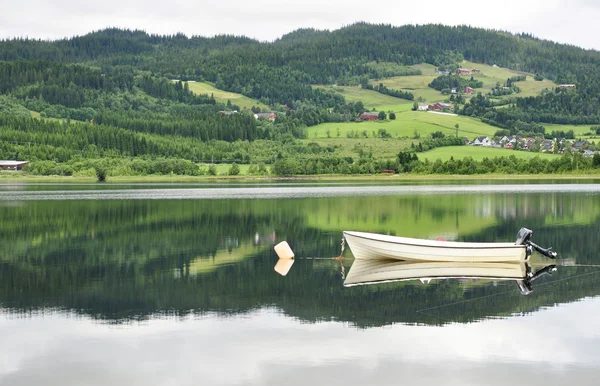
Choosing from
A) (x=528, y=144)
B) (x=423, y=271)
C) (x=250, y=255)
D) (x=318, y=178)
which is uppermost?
(x=528, y=144)

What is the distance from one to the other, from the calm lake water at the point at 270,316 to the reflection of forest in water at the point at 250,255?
0.11 meters

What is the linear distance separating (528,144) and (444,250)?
475 feet

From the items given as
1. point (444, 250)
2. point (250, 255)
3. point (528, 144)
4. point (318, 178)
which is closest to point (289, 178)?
point (318, 178)

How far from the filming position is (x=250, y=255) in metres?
37.2

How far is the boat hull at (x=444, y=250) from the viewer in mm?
32969

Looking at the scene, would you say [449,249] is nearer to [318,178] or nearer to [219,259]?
[219,259]

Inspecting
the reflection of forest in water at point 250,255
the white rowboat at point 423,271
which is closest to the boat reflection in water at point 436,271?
the white rowboat at point 423,271

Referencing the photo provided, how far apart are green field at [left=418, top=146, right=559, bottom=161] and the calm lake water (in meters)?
102

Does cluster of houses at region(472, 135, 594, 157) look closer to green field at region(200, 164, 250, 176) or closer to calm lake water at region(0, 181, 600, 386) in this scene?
green field at region(200, 164, 250, 176)

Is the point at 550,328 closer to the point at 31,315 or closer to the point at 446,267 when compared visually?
the point at 446,267

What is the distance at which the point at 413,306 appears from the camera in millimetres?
24922

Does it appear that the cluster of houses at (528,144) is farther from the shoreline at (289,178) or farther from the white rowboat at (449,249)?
the white rowboat at (449,249)

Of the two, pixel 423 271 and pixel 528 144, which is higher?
pixel 528 144

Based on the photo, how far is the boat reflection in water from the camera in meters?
29.9
